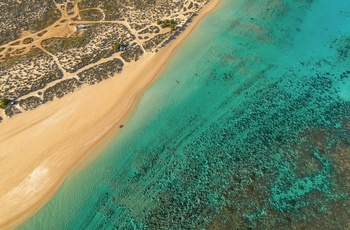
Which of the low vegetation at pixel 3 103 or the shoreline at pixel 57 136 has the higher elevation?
the low vegetation at pixel 3 103

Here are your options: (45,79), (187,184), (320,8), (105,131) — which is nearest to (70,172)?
(105,131)

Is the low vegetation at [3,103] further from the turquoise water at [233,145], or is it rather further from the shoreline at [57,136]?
the turquoise water at [233,145]

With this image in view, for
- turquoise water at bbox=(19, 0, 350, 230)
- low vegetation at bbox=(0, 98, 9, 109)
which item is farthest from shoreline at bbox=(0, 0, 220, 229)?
low vegetation at bbox=(0, 98, 9, 109)

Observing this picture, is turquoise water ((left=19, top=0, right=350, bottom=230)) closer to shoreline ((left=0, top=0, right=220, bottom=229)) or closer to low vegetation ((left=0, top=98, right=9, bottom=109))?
shoreline ((left=0, top=0, right=220, bottom=229))

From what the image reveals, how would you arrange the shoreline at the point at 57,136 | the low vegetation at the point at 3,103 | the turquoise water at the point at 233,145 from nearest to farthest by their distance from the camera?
1. the turquoise water at the point at 233,145
2. the shoreline at the point at 57,136
3. the low vegetation at the point at 3,103

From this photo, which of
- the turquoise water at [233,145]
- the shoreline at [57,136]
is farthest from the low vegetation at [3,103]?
the turquoise water at [233,145]
